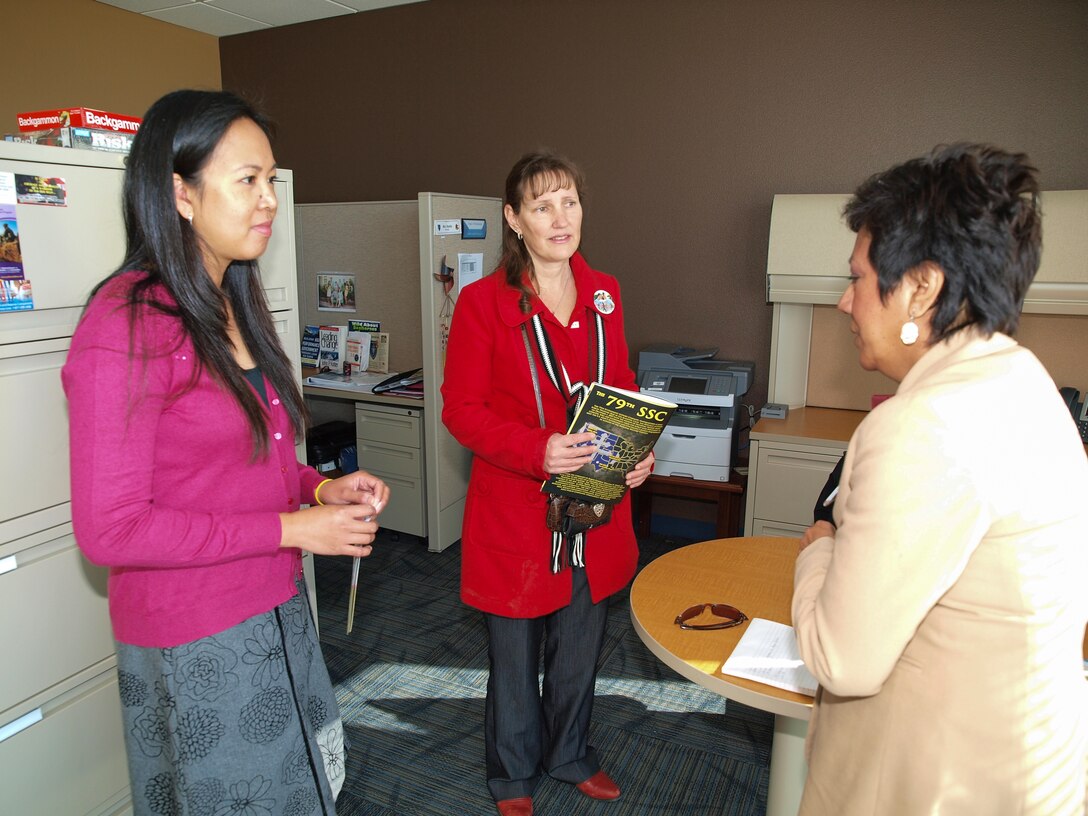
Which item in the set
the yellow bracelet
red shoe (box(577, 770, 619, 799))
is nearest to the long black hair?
the yellow bracelet

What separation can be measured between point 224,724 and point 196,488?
40 cm

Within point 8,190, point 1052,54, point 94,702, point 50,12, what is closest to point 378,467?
point 94,702

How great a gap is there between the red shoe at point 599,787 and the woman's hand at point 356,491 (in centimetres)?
116

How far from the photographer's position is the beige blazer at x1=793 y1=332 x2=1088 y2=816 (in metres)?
0.81

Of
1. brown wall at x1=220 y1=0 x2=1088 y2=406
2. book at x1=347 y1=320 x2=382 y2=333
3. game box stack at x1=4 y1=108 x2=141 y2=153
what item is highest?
brown wall at x1=220 y1=0 x2=1088 y2=406

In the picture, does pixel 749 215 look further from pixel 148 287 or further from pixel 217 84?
pixel 217 84

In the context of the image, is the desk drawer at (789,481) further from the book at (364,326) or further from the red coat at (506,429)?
the book at (364,326)

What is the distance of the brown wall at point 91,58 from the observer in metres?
4.16

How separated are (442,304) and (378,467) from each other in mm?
939

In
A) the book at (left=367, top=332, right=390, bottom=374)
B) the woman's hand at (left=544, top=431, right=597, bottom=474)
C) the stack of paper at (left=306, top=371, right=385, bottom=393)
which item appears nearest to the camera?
the woman's hand at (left=544, top=431, right=597, bottom=474)

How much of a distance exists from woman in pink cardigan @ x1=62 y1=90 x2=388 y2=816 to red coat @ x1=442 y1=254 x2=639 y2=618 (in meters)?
0.50

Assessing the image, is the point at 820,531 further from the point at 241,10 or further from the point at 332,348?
the point at 241,10

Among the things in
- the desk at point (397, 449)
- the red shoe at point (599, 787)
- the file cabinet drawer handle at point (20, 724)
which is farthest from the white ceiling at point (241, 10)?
the red shoe at point (599, 787)

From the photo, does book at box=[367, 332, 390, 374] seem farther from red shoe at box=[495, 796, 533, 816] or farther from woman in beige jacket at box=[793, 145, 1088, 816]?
woman in beige jacket at box=[793, 145, 1088, 816]
